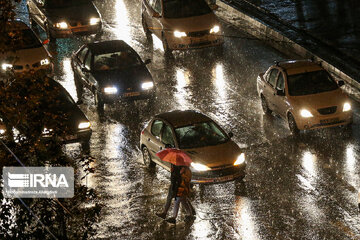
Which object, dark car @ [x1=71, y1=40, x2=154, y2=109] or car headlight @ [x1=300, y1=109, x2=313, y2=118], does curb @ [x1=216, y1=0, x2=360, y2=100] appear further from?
dark car @ [x1=71, y1=40, x2=154, y2=109]

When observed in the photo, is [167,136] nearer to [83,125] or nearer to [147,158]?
[147,158]

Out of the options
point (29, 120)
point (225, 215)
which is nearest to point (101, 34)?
point (225, 215)

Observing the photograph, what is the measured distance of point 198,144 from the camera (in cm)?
1673

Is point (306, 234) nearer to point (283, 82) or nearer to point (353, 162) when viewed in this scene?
point (353, 162)

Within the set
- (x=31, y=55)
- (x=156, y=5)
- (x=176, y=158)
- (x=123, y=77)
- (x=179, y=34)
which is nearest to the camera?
(x=176, y=158)

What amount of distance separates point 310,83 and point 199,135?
435 cm

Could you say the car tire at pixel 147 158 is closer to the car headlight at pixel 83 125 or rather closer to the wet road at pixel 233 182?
the wet road at pixel 233 182

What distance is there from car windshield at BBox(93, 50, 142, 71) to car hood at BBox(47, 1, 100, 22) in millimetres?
5840

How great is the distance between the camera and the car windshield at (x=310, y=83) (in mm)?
19703

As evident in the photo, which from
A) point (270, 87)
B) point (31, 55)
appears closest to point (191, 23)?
point (31, 55)

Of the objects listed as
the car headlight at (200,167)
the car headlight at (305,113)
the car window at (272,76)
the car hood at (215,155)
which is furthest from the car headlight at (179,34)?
the car headlight at (200,167)

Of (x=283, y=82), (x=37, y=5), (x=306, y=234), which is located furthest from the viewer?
(x=37, y=5)

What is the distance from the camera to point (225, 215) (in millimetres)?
15031

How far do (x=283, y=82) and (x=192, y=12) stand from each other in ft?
24.0
